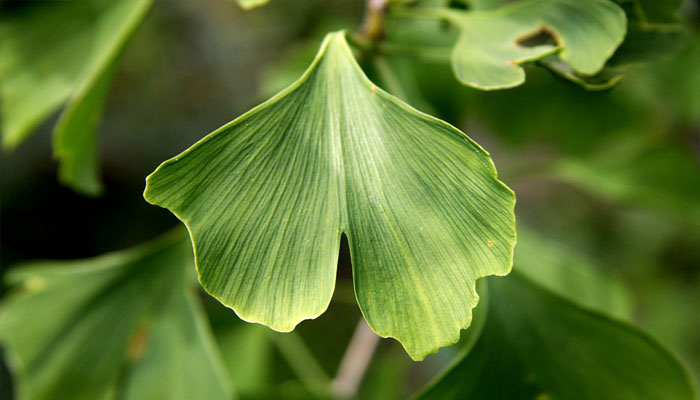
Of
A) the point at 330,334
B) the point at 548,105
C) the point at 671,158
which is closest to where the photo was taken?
the point at 671,158

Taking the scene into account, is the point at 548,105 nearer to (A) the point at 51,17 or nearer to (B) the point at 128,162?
(A) the point at 51,17

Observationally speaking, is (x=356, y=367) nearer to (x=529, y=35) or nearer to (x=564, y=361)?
(x=564, y=361)

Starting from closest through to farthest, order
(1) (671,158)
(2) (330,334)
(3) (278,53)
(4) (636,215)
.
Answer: (1) (671,158) → (4) (636,215) → (2) (330,334) → (3) (278,53)

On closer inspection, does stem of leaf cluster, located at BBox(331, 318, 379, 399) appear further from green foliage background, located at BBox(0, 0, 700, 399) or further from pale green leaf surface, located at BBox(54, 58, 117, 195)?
pale green leaf surface, located at BBox(54, 58, 117, 195)

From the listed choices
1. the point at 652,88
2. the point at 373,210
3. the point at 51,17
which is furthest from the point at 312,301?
the point at 652,88

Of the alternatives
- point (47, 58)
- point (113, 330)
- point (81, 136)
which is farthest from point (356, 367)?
point (47, 58)

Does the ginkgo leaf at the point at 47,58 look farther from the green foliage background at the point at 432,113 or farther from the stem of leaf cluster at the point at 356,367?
the stem of leaf cluster at the point at 356,367
